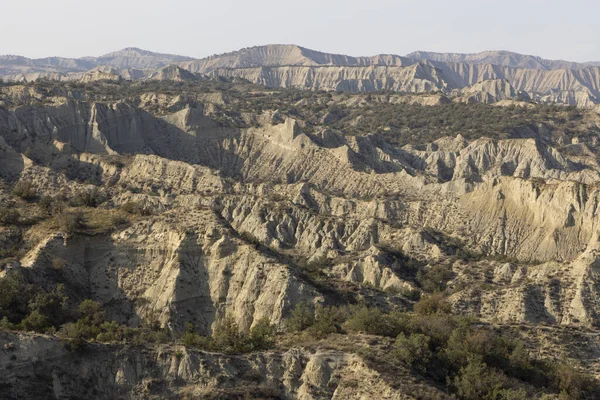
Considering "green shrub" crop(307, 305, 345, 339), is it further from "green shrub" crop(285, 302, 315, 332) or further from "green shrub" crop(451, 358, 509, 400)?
"green shrub" crop(451, 358, 509, 400)

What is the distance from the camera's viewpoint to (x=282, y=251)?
62.7m

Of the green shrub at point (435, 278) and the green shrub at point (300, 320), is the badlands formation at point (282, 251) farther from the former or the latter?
the green shrub at point (300, 320)

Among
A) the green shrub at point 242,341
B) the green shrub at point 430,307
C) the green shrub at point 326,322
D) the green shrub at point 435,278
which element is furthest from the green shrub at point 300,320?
the green shrub at point 435,278

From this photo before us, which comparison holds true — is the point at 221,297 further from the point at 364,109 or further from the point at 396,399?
the point at 364,109

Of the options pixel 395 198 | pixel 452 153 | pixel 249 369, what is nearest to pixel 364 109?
pixel 452 153

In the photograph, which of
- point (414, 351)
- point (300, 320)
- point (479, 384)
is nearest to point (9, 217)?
point (300, 320)

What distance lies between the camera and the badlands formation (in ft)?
82.3

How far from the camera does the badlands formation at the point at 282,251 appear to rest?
25078mm

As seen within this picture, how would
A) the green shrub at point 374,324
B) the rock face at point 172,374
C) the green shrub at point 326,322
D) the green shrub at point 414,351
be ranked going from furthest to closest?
the green shrub at point 374,324 < the green shrub at point 326,322 < the green shrub at point 414,351 < the rock face at point 172,374

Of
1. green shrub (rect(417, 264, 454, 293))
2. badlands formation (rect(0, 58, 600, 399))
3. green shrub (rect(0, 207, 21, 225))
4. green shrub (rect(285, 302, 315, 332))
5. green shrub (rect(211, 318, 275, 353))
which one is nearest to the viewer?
badlands formation (rect(0, 58, 600, 399))

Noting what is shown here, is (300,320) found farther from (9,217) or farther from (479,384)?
(9,217)

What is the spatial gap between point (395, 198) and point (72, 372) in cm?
5391

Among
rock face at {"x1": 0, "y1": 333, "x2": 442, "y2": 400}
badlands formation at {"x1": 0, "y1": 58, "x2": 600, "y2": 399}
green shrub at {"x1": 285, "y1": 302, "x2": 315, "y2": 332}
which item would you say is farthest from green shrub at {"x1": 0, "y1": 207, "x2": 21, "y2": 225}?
green shrub at {"x1": 285, "y1": 302, "x2": 315, "y2": 332}

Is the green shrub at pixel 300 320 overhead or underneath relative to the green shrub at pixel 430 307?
overhead
